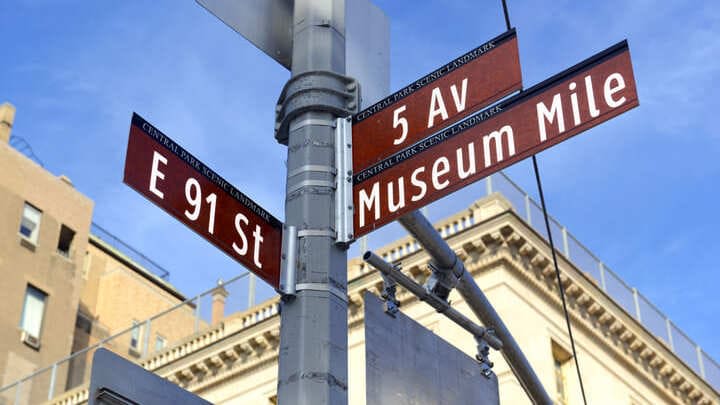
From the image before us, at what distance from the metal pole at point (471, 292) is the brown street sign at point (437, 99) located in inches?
19.1

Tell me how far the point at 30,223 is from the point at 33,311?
373 cm

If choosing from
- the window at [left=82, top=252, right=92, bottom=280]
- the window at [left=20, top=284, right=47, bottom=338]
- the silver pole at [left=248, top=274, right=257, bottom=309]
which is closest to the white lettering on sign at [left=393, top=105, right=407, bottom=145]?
the silver pole at [left=248, top=274, right=257, bottom=309]

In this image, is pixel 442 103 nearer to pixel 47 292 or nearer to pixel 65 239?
pixel 47 292

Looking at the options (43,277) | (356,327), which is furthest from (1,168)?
(356,327)

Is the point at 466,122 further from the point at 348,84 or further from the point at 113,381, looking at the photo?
the point at 113,381

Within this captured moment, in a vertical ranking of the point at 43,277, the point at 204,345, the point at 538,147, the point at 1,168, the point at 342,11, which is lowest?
the point at 538,147

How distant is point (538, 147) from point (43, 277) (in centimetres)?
4419

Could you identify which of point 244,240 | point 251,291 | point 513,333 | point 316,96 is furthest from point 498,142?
point 251,291

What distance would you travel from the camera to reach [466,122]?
6910mm

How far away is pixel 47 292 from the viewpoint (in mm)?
48469

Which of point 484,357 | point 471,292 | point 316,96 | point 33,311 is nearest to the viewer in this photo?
point 316,96

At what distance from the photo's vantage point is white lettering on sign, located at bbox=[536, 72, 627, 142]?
20.9 ft

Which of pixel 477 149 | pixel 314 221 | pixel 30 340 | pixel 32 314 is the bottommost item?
pixel 314 221

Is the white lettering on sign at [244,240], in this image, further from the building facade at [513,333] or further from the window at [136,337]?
the window at [136,337]
